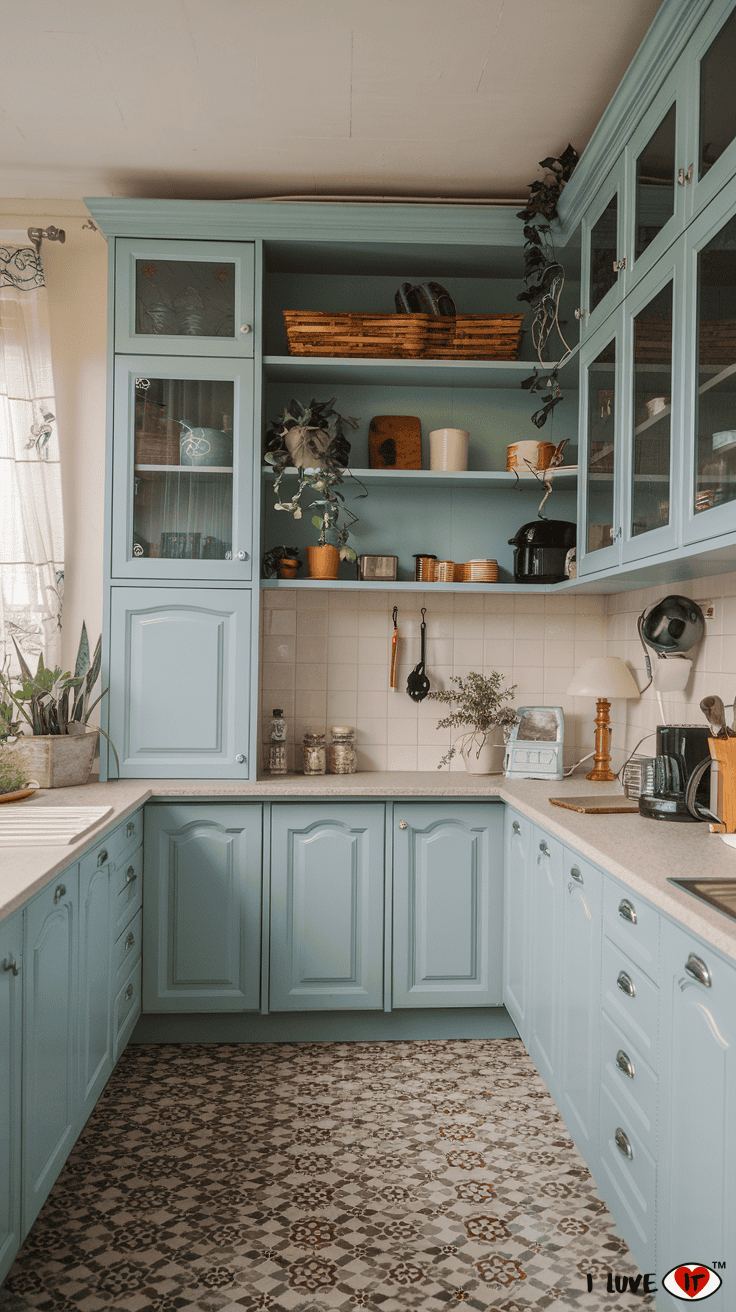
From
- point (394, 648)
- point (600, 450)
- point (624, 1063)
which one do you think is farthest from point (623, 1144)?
point (394, 648)

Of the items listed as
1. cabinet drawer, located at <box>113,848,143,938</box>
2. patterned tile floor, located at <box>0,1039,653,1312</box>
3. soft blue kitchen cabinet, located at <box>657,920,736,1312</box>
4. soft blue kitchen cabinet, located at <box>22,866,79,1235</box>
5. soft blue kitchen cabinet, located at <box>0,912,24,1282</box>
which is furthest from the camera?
cabinet drawer, located at <box>113,848,143,938</box>

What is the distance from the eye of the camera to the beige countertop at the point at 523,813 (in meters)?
1.45

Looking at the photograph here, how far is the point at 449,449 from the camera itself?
2982mm

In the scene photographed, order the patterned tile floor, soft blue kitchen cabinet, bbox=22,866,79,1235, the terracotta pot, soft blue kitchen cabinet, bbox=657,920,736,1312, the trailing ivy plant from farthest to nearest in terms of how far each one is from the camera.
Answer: the terracotta pot
the trailing ivy plant
the patterned tile floor
soft blue kitchen cabinet, bbox=22,866,79,1235
soft blue kitchen cabinet, bbox=657,920,736,1312

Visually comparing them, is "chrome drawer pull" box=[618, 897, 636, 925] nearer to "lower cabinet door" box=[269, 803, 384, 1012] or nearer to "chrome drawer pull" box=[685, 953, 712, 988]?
"chrome drawer pull" box=[685, 953, 712, 988]

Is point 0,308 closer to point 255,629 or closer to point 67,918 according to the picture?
point 255,629

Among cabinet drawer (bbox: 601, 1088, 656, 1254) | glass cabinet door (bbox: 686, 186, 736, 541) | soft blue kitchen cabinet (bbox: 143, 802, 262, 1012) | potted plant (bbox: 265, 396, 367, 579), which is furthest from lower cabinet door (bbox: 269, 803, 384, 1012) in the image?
glass cabinet door (bbox: 686, 186, 736, 541)

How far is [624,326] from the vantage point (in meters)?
2.19

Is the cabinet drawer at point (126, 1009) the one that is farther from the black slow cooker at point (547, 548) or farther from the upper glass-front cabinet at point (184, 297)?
the upper glass-front cabinet at point (184, 297)

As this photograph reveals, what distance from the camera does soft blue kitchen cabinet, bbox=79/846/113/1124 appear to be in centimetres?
196

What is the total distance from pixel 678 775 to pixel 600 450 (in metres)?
0.96

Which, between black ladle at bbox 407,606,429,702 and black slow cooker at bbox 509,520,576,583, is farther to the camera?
black ladle at bbox 407,606,429,702

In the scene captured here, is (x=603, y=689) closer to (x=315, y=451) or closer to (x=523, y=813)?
(x=523, y=813)

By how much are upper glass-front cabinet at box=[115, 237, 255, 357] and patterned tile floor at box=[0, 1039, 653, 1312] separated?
2346mm
